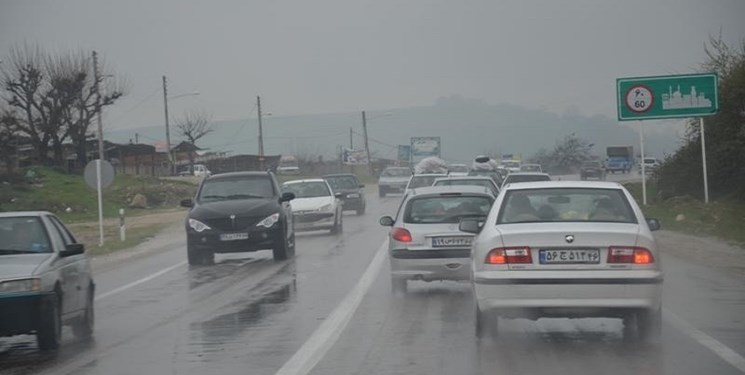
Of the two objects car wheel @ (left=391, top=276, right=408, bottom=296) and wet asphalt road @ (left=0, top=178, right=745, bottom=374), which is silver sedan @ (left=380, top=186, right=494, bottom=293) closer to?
car wheel @ (left=391, top=276, right=408, bottom=296)

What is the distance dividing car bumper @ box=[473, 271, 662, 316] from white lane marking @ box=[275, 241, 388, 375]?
Result: 1848mm

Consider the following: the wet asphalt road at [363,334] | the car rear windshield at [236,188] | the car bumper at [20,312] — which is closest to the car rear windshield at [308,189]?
the car rear windshield at [236,188]

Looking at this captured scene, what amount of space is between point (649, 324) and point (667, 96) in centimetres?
2726

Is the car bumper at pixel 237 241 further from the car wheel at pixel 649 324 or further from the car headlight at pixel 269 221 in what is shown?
the car wheel at pixel 649 324

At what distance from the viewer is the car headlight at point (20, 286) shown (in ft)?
35.6

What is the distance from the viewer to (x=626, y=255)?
10.2m

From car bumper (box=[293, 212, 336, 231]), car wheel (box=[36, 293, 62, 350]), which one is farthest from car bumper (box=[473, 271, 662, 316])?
car bumper (box=[293, 212, 336, 231])

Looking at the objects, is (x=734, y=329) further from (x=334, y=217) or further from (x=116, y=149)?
(x=116, y=149)

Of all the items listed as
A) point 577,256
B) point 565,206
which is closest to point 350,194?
point 565,206

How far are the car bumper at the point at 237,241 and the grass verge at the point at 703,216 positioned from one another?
33.8 ft

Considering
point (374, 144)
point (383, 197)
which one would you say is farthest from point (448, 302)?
point (374, 144)

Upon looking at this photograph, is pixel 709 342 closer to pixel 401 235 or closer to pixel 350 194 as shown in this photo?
pixel 401 235

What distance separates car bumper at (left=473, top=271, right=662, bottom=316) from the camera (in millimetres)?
10117

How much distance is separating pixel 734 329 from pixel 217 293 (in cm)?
820
